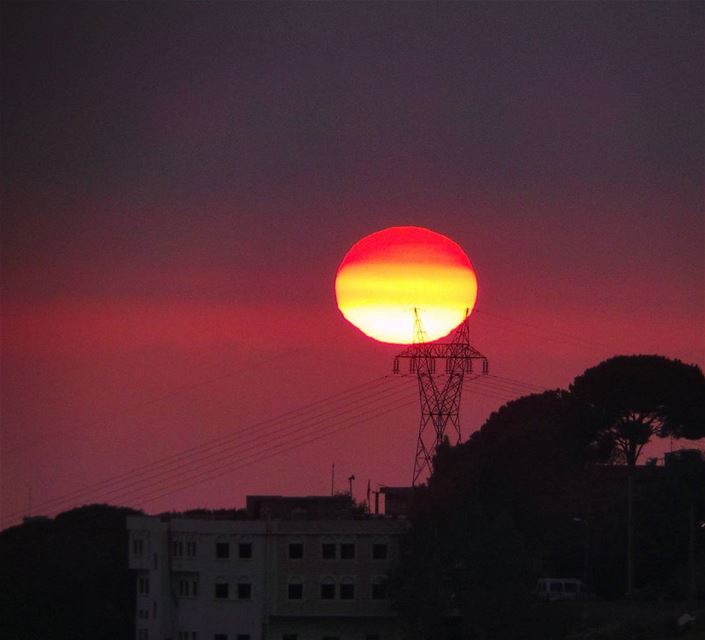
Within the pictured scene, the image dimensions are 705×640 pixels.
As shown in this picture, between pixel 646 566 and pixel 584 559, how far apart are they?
195 inches

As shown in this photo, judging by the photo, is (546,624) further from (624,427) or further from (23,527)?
(23,527)

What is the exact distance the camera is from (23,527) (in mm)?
132875

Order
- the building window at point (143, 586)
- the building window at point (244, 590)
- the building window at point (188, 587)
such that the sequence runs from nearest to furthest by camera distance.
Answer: the building window at point (244, 590), the building window at point (188, 587), the building window at point (143, 586)

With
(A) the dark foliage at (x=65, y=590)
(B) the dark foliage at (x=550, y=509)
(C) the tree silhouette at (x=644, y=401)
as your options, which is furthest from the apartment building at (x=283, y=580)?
(C) the tree silhouette at (x=644, y=401)

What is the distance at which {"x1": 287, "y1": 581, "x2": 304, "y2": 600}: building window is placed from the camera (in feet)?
341

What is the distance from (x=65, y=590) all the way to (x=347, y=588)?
16.6m

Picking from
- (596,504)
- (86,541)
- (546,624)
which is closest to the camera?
(546,624)

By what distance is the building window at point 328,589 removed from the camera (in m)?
104

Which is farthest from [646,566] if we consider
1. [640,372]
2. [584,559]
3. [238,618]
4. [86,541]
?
[86,541]

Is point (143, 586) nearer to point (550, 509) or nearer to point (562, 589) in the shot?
point (550, 509)

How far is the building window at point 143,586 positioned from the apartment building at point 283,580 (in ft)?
10.6

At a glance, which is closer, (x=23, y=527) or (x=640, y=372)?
(x=640, y=372)

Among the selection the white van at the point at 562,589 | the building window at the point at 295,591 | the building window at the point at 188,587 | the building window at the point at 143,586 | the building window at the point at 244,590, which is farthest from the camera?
the building window at the point at 143,586

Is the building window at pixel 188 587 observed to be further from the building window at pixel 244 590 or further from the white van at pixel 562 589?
the white van at pixel 562 589
